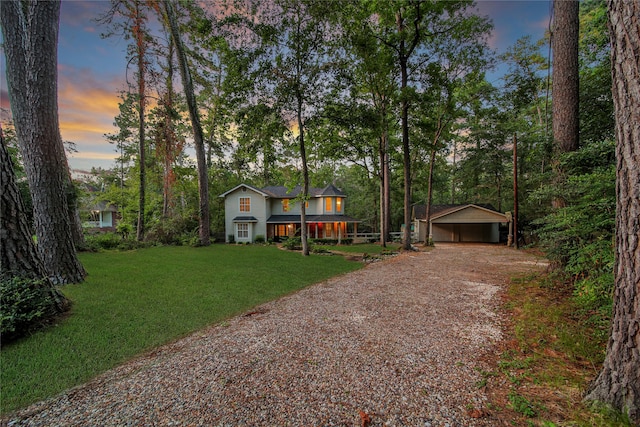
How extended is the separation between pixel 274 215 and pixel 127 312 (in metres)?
16.4

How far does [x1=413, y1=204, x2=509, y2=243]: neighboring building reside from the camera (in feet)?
55.3

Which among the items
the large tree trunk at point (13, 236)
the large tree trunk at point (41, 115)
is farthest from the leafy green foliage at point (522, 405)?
the large tree trunk at point (41, 115)

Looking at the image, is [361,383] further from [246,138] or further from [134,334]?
[246,138]

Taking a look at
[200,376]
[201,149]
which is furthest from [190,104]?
[200,376]

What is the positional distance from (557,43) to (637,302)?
250 inches

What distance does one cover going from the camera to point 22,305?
10.7 feet

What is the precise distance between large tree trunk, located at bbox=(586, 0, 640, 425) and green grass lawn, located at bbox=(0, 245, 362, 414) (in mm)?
4523

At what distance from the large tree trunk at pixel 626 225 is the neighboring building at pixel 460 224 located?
15889 millimetres

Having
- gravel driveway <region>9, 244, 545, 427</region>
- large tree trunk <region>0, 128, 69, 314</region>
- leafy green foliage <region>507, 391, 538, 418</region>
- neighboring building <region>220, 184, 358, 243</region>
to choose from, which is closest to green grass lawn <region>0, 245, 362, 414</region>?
gravel driveway <region>9, 244, 545, 427</region>

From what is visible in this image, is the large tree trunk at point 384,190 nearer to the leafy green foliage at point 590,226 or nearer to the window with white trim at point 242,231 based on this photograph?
the leafy green foliage at point 590,226

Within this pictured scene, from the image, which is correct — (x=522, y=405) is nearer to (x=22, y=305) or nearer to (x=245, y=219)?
(x=22, y=305)

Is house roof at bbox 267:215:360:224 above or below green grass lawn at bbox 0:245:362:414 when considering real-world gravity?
above

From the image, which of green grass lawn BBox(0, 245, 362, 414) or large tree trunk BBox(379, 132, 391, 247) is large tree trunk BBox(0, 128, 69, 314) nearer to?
green grass lawn BBox(0, 245, 362, 414)

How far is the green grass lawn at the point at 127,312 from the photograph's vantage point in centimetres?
253
